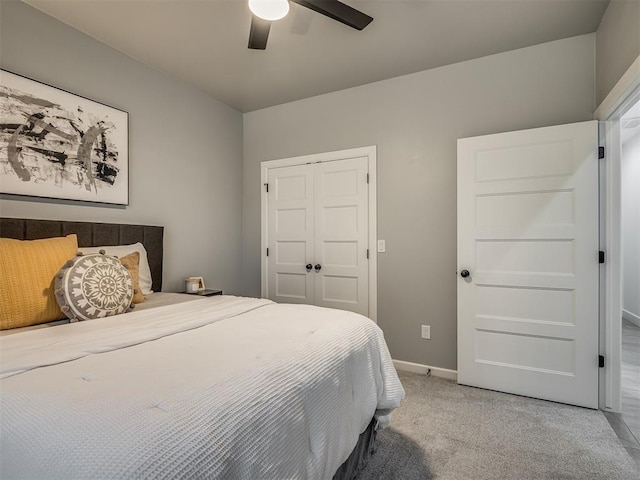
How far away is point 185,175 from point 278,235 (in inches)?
44.8

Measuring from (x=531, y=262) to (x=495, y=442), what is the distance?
129cm

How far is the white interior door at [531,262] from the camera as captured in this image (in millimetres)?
2371

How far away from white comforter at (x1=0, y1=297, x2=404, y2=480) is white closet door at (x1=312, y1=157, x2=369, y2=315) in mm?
1619

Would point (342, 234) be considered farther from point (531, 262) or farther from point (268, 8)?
point (268, 8)

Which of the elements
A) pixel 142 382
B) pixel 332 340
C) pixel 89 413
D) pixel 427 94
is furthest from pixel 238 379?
pixel 427 94

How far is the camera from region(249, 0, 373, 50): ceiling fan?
1.74 meters

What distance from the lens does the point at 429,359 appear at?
9.92ft

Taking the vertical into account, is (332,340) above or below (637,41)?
below

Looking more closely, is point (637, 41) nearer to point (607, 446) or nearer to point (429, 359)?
point (607, 446)

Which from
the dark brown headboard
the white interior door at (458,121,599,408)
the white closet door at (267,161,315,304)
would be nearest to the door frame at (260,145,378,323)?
the white closet door at (267,161,315,304)

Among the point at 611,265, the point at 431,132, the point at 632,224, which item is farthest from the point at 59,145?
the point at 632,224

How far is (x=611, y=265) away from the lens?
2.29 meters

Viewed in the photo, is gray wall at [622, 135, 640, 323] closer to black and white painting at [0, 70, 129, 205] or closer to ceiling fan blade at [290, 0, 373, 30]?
ceiling fan blade at [290, 0, 373, 30]

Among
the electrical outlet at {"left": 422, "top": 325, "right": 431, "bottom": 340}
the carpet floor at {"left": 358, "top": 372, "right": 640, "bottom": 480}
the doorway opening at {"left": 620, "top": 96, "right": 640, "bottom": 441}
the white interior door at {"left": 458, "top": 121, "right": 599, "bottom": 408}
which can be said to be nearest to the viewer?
the carpet floor at {"left": 358, "top": 372, "right": 640, "bottom": 480}
